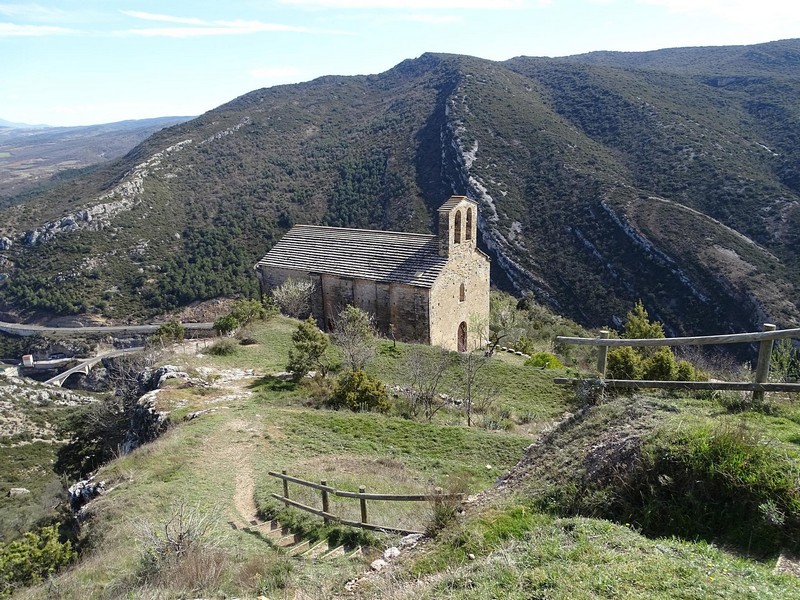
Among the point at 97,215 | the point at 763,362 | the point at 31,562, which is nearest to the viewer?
the point at 763,362

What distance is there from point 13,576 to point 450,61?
→ 102456 mm

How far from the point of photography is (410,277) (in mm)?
23844

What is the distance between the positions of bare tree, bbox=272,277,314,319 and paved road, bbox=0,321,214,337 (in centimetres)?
2613

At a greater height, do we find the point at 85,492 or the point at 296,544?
the point at 296,544

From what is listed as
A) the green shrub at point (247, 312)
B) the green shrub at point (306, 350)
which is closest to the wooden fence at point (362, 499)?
the green shrub at point (306, 350)

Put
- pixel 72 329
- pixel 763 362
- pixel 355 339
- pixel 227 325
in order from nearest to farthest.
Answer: pixel 763 362, pixel 355 339, pixel 227 325, pixel 72 329

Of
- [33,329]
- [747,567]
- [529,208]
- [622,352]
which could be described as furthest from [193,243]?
[747,567]

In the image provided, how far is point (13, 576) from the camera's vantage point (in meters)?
9.94

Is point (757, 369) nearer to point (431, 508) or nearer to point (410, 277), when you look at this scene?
point (431, 508)

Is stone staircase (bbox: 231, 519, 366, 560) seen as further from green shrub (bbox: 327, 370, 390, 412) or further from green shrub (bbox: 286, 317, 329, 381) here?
green shrub (bbox: 286, 317, 329, 381)

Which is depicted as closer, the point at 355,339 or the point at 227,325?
the point at 355,339

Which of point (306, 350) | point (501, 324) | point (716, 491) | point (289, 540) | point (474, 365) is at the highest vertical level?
point (716, 491)

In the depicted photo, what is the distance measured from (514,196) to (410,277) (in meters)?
35.5

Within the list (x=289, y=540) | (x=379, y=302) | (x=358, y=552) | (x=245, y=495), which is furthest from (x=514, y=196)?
(x=358, y=552)
